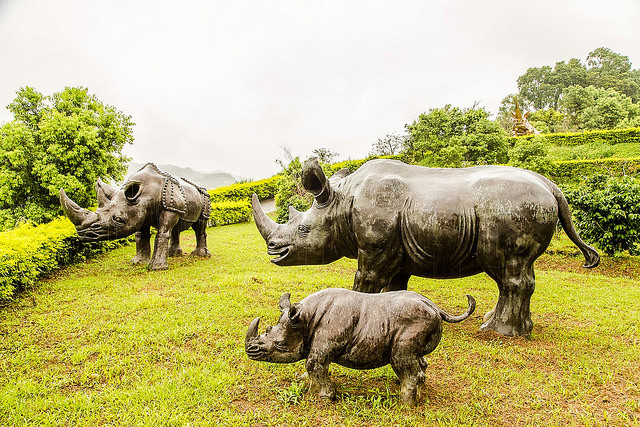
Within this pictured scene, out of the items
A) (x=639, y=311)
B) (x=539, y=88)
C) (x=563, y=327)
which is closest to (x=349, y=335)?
(x=563, y=327)

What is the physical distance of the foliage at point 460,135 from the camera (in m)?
19.6

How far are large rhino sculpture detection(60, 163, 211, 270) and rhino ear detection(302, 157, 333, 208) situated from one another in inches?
193

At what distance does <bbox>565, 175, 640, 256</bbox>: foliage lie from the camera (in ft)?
28.6

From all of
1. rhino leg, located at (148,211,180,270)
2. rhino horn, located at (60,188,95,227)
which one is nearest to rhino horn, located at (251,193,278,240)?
rhino leg, located at (148,211,180,270)

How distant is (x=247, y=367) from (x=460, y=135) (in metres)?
19.8

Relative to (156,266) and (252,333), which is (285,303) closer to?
(252,333)

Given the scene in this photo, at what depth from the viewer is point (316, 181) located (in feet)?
14.4

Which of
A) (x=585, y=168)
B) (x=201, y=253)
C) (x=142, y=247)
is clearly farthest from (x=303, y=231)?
(x=585, y=168)

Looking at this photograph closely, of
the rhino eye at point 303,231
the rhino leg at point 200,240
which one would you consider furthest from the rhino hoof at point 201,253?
the rhino eye at point 303,231

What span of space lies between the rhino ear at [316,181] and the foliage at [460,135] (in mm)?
15572

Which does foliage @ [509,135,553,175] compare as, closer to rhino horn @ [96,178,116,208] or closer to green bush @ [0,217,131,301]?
rhino horn @ [96,178,116,208]

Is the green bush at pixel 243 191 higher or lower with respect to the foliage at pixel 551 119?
lower

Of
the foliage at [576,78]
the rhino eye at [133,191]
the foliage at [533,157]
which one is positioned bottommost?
the rhino eye at [133,191]

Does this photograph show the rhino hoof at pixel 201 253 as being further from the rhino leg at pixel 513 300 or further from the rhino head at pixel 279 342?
the rhino leg at pixel 513 300
